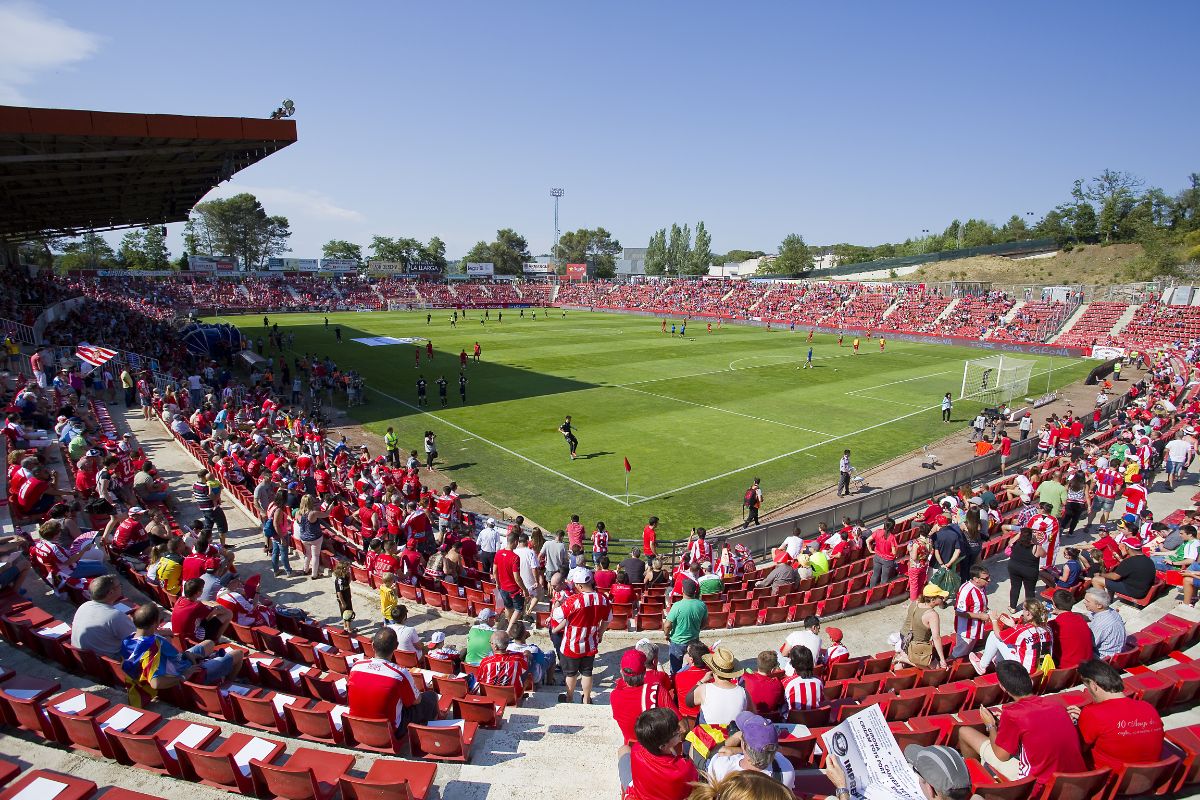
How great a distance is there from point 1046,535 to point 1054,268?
90.0 m

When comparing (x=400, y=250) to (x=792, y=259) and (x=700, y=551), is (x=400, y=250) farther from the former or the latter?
(x=700, y=551)

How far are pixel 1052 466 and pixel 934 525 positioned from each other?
7.73m

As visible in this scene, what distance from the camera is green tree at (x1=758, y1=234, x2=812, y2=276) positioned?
396 ft

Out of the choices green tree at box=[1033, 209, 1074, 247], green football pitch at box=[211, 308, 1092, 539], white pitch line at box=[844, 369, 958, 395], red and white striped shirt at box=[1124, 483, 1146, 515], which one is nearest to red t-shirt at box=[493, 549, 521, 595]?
green football pitch at box=[211, 308, 1092, 539]

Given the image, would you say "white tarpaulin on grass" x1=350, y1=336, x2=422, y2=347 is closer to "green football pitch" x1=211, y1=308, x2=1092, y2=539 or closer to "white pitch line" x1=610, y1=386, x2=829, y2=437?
"green football pitch" x1=211, y1=308, x2=1092, y2=539

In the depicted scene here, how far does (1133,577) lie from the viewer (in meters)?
8.55

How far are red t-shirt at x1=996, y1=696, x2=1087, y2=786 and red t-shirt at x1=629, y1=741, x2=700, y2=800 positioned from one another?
8.31ft

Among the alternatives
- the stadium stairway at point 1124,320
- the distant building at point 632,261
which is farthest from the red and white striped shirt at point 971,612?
Answer: the distant building at point 632,261

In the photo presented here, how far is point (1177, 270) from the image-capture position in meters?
62.2

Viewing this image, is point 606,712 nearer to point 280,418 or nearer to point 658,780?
point 658,780

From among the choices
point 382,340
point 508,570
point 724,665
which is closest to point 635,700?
point 724,665

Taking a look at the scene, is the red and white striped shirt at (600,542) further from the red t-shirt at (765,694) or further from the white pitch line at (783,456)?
the red t-shirt at (765,694)

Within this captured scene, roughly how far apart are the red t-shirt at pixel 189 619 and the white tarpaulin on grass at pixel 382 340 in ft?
143

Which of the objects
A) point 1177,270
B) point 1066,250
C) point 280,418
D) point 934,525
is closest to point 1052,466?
point 934,525
